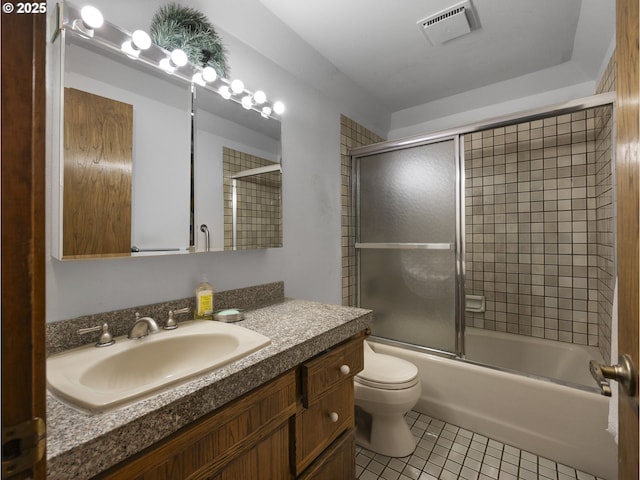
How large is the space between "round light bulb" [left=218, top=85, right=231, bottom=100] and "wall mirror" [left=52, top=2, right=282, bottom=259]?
0.06ft

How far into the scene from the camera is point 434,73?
84.8 inches

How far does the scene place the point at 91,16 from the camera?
0.96 metres

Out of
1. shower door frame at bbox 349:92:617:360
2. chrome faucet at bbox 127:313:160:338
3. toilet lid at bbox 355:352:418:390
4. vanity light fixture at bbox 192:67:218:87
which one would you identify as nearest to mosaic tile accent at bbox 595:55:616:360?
shower door frame at bbox 349:92:617:360

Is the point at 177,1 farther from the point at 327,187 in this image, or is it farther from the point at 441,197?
the point at 441,197

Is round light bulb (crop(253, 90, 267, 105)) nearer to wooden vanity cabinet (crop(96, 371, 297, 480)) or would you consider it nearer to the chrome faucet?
the chrome faucet

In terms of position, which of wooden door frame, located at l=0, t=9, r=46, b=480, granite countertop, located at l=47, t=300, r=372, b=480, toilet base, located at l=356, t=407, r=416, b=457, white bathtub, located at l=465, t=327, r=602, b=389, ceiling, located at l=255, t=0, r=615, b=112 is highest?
ceiling, located at l=255, t=0, r=615, b=112

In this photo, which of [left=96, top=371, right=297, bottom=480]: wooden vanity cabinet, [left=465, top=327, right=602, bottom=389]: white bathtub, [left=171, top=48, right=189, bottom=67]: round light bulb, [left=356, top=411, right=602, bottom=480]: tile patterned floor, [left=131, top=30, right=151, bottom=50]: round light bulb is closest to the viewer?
[left=96, top=371, right=297, bottom=480]: wooden vanity cabinet

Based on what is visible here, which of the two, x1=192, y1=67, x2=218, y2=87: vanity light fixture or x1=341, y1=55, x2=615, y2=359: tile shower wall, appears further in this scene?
x1=341, y1=55, x2=615, y2=359: tile shower wall

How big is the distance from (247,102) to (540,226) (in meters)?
2.29

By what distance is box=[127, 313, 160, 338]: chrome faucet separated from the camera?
3.24ft

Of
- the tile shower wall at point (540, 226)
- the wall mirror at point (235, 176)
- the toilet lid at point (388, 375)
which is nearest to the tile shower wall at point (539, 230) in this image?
the tile shower wall at point (540, 226)

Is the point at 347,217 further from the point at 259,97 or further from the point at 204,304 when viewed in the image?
the point at 204,304

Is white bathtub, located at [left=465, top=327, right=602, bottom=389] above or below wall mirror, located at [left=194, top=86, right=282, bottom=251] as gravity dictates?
below

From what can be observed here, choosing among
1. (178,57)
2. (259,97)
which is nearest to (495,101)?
(259,97)
